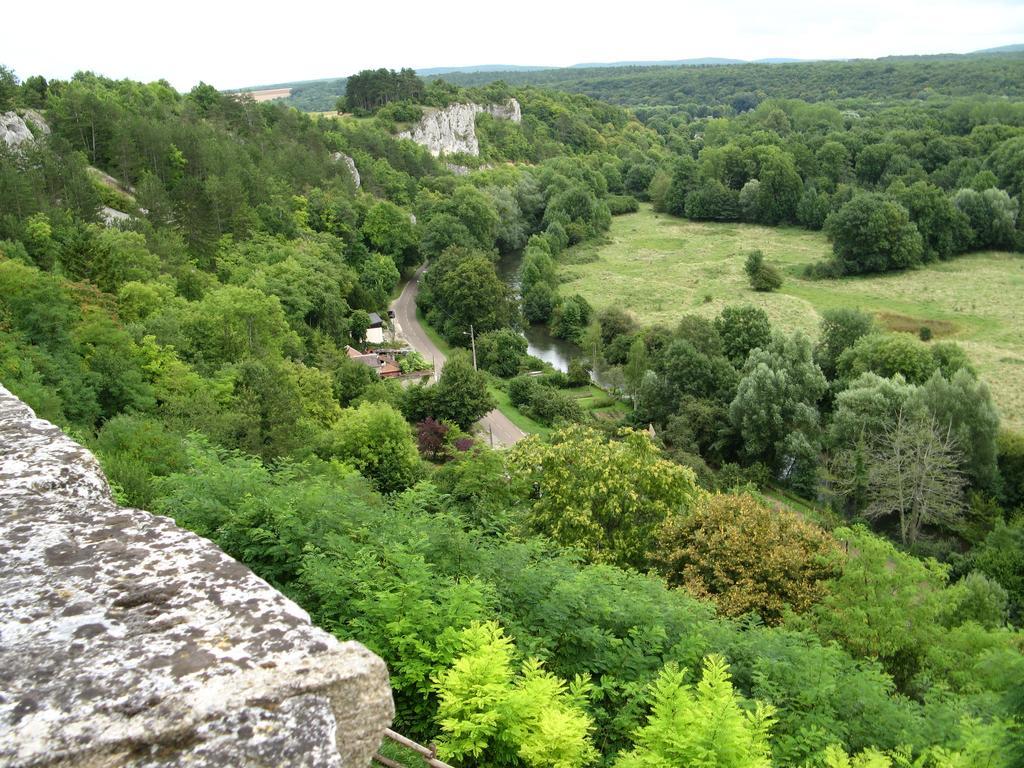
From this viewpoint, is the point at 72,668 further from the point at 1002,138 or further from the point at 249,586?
the point at 1002,138

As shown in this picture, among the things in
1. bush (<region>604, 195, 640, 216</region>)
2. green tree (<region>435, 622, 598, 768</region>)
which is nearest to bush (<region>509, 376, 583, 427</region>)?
green tree (<region>435, 622, 598, 768</region>)

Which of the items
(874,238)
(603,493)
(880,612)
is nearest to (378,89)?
(874,238)

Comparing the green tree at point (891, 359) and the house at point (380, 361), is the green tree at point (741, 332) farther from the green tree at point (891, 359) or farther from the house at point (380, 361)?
the house at point (380, 361)

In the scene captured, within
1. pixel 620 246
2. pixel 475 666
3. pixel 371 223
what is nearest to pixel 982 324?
pixel 620 246

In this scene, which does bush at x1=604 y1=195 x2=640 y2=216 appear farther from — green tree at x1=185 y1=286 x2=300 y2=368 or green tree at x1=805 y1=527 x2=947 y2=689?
green tree at x1=805 y1=527 x2=947 y2=689

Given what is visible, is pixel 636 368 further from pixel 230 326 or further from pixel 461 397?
pixel 230 326
